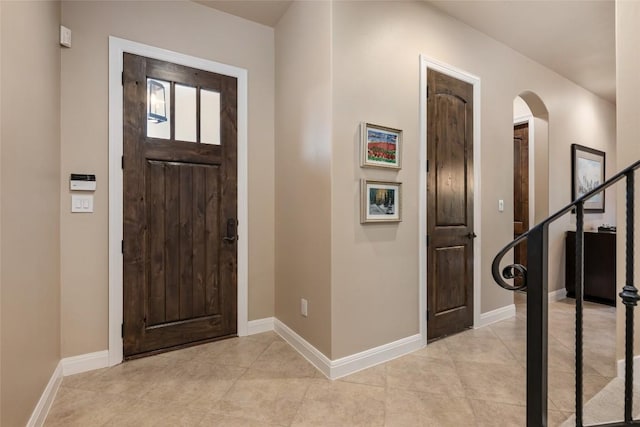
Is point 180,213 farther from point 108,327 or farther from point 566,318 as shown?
point 566,318

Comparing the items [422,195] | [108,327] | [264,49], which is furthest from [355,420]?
[264,49]

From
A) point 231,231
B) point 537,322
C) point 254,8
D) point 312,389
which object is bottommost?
point 312,389

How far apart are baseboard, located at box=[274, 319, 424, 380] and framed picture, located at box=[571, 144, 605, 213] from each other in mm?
3519

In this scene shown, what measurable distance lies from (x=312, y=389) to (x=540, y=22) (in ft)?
12.2

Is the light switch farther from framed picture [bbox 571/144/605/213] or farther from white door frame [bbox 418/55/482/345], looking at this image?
framed picture [bbox 571/144/605/213]

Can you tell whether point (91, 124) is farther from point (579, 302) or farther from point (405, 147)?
point (579, 302)

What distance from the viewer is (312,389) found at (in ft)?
6.76

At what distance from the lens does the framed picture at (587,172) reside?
4395 mm

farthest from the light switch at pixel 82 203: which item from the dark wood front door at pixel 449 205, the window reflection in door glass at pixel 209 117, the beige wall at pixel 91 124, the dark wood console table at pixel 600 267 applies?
the dark wood console table at pixel 600 267

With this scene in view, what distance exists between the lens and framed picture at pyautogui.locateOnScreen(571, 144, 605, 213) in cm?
439

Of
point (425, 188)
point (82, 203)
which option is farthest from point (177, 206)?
point (425, 188)

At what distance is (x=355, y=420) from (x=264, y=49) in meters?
3.05

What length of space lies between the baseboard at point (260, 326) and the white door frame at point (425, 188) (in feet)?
4.52

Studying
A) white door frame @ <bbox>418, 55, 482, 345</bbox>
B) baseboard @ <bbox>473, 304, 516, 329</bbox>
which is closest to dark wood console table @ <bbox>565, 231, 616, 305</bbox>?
baseboard @ <bbox>473, 304, 516, 329</bbox>
